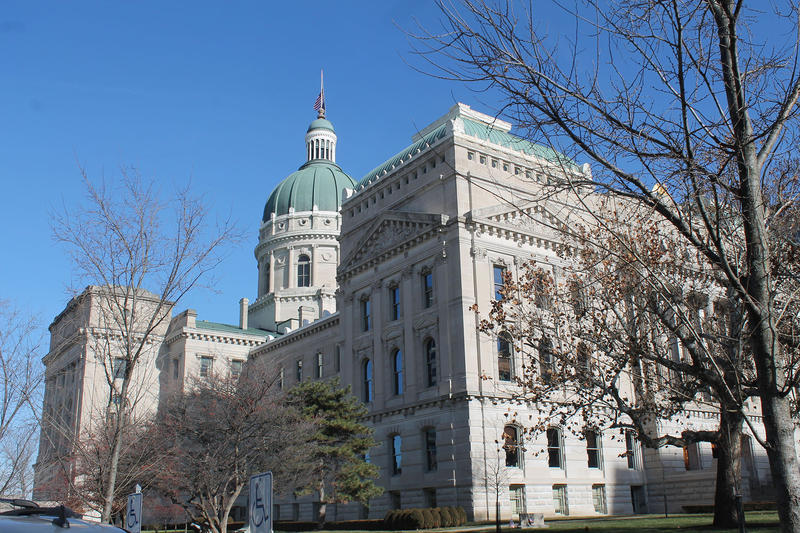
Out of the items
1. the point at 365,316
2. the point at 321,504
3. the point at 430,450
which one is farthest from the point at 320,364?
the point at 321,504

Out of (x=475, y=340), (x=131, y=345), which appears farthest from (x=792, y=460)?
(x=475, y=340)

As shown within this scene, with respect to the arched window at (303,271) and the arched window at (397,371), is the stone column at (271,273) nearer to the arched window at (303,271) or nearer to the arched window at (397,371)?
the arched window at (303,271)

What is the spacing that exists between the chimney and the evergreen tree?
1506 inches

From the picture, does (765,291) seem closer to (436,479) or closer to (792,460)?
(792,460)

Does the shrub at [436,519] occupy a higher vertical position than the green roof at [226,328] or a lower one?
lower

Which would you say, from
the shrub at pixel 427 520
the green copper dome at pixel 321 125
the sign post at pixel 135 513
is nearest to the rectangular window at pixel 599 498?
the shrub at pixel 427 520

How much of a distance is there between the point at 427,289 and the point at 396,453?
901 cm

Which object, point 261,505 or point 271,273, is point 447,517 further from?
point 271,273

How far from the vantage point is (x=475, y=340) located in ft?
124

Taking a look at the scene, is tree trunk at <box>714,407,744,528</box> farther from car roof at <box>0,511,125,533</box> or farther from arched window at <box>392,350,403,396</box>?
car roof at <box>0,511,125,533</box>

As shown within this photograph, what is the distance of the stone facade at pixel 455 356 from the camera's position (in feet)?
121

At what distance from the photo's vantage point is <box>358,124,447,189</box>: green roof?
141ft

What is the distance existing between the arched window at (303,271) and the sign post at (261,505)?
2690 inches

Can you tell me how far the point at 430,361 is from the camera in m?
40.2
